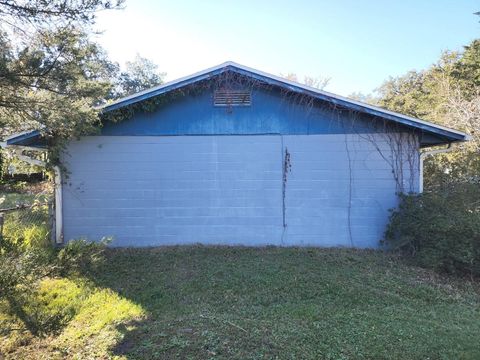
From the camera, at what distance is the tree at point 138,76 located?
41250 mm

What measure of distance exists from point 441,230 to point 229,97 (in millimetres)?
5201

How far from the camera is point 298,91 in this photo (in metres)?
8.74

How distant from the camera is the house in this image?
→ 9.00m

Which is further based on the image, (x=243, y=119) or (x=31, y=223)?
(x=243, y=119)

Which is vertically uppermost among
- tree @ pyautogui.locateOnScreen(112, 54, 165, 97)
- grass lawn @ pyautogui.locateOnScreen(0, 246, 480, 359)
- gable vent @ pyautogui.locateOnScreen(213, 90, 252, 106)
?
tree @ pyautogui.locateOnScreen(112, 54, 165, 97)

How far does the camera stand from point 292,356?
154 inches

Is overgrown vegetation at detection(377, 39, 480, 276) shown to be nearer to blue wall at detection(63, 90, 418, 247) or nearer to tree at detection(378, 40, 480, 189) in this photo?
tree at detection(378, 40, 480, 189)

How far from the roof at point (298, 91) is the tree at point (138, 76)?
3335cm

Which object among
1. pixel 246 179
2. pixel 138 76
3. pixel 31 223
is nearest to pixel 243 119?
pixel 246 179

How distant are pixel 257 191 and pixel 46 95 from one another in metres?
5.02

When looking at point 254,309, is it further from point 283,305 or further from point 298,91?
point 298,91

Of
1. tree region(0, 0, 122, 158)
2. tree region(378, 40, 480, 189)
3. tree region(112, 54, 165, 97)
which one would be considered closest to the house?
tree region(378, 40, 480, 189)

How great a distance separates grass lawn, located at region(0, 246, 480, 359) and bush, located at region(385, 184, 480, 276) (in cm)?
46

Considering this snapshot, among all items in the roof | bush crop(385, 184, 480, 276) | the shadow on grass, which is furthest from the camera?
the roof
